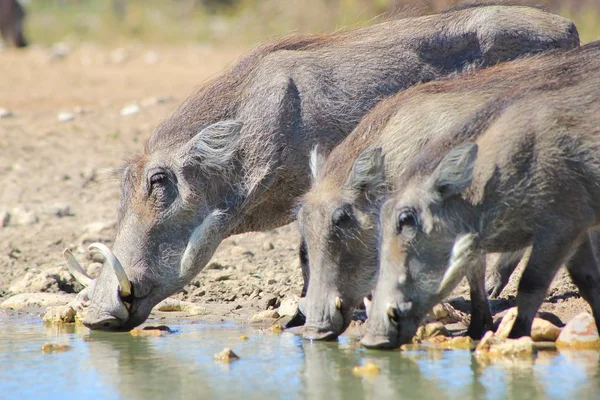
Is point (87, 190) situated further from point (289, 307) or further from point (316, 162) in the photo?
point (316, 162)

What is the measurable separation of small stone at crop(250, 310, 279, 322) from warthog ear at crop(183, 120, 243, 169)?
2.77ft

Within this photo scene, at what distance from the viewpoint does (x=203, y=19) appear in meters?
23.4

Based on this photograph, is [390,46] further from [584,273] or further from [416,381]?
[416,381]

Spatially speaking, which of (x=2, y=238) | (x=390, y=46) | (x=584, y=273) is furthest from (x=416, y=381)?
(x=2, y=238)

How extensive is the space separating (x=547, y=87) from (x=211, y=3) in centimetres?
1962

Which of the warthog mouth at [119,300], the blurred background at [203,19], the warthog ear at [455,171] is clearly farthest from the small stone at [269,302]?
the blurred background at [203,19]

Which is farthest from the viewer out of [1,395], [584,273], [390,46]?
[390,46]

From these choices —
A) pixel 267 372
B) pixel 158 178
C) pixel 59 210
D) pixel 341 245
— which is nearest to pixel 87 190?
pixel 59 210

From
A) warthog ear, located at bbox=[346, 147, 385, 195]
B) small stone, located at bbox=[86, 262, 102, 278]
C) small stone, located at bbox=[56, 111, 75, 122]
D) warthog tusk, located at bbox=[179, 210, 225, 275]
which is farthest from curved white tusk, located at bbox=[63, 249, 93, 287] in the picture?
small stone, located at bbox=[56, 111, 75, 122]

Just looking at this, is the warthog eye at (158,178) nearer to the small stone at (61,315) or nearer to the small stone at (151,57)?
the small stone at (61,315)

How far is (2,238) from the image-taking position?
336 inches

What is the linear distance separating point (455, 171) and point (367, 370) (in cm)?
98

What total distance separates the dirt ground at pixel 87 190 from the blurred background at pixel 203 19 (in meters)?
3.02

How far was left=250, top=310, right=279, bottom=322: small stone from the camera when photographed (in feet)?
21.6
